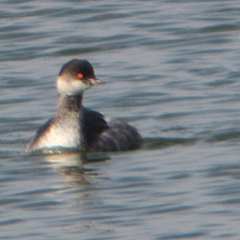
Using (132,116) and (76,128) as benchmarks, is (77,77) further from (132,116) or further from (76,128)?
(132,116)

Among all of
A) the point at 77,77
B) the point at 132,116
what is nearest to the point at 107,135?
the point at 77,77

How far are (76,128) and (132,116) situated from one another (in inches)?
78.0

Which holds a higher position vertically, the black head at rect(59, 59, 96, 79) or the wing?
the black head at rect(59, 59, 96, 79)

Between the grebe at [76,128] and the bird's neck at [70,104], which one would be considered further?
the bird's neck at [70,104]

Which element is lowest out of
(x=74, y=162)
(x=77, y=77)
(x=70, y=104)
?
(x=74, y=162)

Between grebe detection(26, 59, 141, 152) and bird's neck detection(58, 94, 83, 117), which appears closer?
grebe detection(26, 59, 141, 152)

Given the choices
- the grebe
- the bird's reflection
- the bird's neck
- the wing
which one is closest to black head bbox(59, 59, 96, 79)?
the grebe

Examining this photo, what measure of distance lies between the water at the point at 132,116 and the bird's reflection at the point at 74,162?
25 mm

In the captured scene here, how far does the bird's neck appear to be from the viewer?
1210 centimetres

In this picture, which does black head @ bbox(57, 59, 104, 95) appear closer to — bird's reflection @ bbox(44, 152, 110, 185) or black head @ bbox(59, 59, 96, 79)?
black head @ bbox(59, 59, 96, 79)

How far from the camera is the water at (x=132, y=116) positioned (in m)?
8.91

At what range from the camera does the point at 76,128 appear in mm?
12016

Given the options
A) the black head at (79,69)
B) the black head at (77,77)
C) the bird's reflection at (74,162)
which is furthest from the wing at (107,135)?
the black head at (79,69)

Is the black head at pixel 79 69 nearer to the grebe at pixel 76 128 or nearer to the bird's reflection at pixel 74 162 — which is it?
the grebe at pixel 76 128
